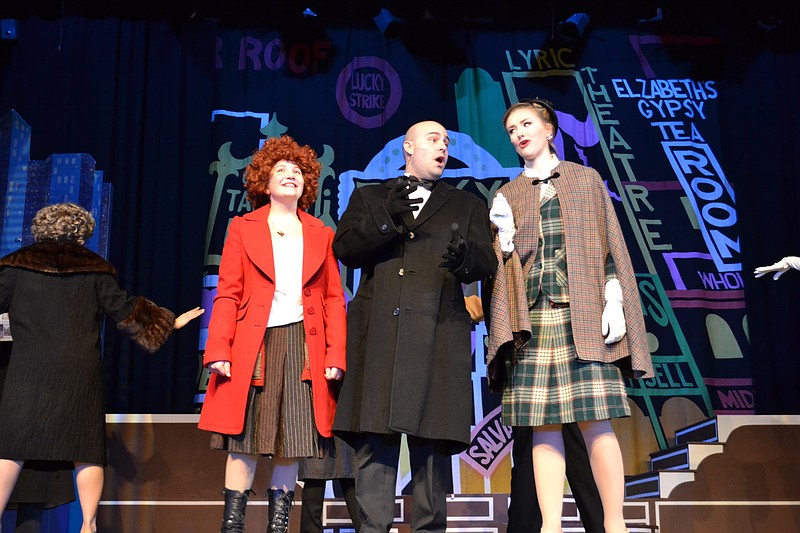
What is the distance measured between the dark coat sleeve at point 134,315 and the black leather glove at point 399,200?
4.66ft

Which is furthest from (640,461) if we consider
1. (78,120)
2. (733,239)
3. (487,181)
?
(78,120)

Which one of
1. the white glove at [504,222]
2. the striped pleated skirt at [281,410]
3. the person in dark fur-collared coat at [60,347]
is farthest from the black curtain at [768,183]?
the person in dark fur-collared coat at [60,347]

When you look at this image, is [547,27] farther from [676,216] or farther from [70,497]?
[70,497]

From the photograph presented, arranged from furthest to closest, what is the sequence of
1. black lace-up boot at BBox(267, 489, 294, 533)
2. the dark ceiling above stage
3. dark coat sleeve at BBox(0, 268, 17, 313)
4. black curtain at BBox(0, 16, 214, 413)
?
the dark ceiling above stage < black curtain at BBox(0, 16, 214, 413) < dark coat sleeve at BBox(0, 268, 17, 313) < black lace-up boot at BBox(267, 489, 294, 533)

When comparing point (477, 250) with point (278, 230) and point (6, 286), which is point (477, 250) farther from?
point (6, 286)

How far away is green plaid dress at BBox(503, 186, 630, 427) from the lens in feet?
9.39

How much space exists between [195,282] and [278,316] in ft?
9.16

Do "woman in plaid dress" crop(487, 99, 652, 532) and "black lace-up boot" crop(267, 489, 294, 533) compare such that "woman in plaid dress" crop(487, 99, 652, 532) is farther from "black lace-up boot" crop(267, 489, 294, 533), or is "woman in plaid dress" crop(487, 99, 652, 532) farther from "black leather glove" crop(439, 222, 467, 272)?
"black lace-up boot" crop(267, 489, 294, 533)

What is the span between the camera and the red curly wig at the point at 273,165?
3.54 m

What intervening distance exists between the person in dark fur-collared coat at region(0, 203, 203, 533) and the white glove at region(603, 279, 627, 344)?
200cm

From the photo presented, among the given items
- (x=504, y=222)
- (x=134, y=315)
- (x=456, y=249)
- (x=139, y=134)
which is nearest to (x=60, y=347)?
(x=134, y=315)

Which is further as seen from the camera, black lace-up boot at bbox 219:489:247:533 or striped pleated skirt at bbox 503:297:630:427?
black lace-up boot at bbox 219:489:247:533

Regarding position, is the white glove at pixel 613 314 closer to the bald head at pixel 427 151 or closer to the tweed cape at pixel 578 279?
the tweed cape at pixel 578 279

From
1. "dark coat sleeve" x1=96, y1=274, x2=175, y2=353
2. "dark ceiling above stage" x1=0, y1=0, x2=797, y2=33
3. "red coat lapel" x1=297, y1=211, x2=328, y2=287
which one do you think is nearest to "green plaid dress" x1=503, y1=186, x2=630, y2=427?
"red coat lapel" x1=297, y1=211, x2=328, y2=287
